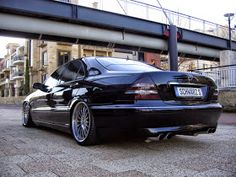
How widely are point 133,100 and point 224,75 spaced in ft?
36.6

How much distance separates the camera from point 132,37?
18500 millimetres

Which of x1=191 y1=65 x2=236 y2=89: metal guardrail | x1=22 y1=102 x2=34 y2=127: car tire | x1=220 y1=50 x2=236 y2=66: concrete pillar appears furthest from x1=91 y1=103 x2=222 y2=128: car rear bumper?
x1=220 y1=50 x2=236 y2=66: concrete pillar

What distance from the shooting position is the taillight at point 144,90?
11.7 ft

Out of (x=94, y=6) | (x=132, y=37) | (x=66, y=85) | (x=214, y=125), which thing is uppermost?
(x=94, y=6)

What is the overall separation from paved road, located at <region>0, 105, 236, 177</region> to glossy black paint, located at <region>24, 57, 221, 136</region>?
35cm

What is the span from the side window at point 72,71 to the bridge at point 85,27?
866 cm

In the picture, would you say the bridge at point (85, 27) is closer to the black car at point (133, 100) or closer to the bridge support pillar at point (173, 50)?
the bridge support pillar at point (173, 50)

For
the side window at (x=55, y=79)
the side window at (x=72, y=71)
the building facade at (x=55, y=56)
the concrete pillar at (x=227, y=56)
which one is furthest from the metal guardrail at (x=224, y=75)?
the building facade at (x=55, y=56)

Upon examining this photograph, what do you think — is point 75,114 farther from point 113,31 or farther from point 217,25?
point 217,25

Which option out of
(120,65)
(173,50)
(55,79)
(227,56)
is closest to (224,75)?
(173,50)

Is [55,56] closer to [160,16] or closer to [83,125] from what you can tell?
[160,16]

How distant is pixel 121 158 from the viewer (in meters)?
Result: 3.45

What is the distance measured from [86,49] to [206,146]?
1506 inches

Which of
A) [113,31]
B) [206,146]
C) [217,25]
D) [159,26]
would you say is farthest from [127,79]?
[217,25]
